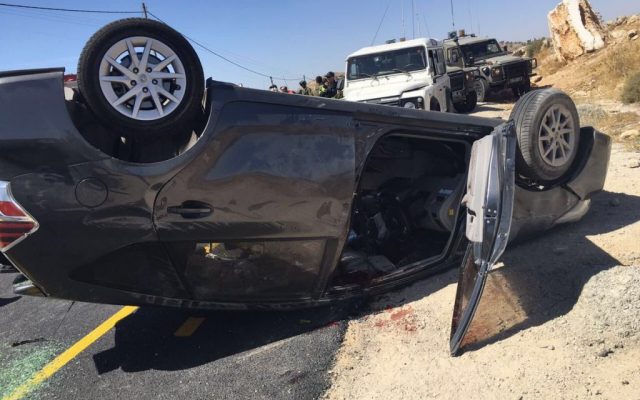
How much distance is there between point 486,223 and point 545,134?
1342mm

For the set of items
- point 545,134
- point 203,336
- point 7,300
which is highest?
point 545,134

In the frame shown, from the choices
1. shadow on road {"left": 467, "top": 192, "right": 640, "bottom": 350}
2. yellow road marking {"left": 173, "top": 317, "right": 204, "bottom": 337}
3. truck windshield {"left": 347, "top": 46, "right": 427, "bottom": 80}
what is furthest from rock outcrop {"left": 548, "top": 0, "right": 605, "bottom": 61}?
yellow road marking {"left": 173, "top": 317, "right": 204, "bottom": 337}

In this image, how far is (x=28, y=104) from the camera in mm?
2338

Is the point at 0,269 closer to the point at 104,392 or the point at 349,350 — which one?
the point at 104,392

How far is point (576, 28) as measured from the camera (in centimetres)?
2072

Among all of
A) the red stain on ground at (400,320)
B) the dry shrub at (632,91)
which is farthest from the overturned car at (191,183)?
the dry shrub at (632,91)

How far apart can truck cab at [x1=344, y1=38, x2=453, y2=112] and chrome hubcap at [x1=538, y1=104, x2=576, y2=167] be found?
5269 millimetres

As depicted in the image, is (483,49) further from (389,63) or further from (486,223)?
(486,223)

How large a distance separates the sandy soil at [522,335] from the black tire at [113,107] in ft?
5.58

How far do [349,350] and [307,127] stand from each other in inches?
55.1

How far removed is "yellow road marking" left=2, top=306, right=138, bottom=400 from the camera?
9.60ft

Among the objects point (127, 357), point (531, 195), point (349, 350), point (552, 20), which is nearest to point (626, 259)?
point (531, 195)

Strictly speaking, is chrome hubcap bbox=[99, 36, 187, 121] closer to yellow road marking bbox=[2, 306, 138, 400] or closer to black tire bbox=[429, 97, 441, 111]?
yellow road marking bbox=[2, 306, 138, 400]

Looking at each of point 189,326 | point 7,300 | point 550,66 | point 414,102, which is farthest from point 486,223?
point 550,66
